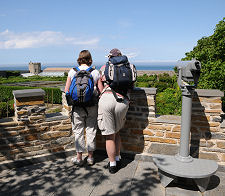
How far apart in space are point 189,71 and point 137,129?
1.67m

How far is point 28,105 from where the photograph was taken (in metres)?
3.89

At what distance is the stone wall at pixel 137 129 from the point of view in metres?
3.61

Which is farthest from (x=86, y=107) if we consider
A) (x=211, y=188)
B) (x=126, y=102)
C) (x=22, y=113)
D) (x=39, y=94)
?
(x=211, y=188)

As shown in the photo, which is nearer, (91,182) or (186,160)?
(186,160)

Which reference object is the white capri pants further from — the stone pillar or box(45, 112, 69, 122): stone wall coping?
the stone pillar

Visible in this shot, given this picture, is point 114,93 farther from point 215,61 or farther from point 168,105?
point 168,105

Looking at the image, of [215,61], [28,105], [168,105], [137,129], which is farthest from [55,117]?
[168,105]

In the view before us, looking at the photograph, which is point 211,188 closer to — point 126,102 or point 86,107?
point 126,102

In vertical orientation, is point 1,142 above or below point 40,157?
above

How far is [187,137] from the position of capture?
3186 millimetres

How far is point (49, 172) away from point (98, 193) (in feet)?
3.68

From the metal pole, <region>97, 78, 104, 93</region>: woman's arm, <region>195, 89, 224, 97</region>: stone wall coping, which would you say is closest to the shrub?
<region>195, 89, 224, 97</region>: stone wall coping

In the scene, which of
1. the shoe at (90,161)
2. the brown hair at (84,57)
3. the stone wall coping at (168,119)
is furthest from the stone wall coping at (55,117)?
the stone wall coping at (168,119)

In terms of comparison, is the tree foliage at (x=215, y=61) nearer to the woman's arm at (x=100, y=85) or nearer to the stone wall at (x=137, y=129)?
the stone wall at (x=137, y=129)
